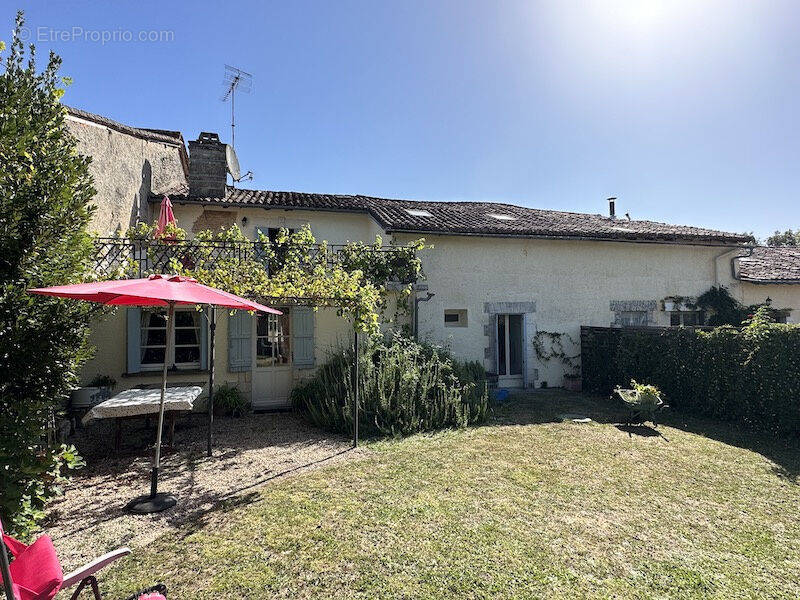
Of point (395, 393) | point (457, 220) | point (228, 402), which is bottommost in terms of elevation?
point (228, 402)

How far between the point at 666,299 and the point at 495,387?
6070 mm

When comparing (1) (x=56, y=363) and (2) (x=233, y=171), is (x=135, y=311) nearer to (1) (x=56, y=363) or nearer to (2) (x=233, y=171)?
(1) (x=56, y=363)

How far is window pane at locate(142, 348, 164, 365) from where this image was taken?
8.35m

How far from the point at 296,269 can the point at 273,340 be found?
231 cm

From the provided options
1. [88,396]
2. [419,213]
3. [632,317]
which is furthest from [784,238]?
[88,396]

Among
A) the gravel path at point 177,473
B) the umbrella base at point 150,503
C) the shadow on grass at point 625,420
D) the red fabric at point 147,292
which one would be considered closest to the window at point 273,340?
the gravel path at point 177,473

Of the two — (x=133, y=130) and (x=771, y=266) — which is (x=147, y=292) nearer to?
(x=133, y=130)

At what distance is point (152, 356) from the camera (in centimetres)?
845

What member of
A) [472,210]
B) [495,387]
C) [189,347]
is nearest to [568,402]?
[495,387]

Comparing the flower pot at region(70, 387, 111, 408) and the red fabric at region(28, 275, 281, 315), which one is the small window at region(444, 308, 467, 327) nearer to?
the red fabric at region(28, 275, 281, 315)

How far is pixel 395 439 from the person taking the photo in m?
6.74

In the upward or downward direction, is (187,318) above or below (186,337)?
above

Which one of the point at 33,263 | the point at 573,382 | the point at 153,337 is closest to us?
the point at 33,263

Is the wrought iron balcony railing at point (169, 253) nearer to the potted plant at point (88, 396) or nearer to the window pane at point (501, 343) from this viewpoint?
the potted plant at point (88, 396)
